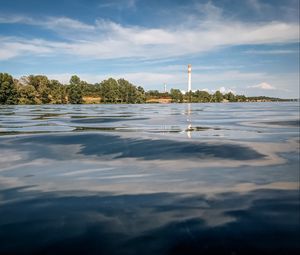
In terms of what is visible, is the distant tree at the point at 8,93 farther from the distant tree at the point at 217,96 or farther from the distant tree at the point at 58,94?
the distant tree at the point at 217,96

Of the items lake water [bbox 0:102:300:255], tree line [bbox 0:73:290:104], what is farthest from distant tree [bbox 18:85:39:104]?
lake water [bbox 0:102:300:255]

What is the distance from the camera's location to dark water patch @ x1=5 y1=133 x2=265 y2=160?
5.98 metres

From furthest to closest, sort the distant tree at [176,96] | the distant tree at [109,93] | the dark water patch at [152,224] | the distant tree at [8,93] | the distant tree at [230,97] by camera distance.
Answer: the distant tree at [230,97] < the distant tree at [176,96] < the distant tree at [109,93] < the distant tree at [8,93] < the dark water patch at [152,224]

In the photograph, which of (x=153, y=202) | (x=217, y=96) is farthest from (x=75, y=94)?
(x=153, y=202)

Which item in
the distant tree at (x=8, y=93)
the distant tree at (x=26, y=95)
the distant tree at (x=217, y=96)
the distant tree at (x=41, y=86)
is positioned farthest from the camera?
the distant tree at (x=217, y=96)

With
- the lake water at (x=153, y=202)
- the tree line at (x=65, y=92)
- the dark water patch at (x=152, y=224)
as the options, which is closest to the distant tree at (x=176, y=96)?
the tree line at (x=65, y=92)

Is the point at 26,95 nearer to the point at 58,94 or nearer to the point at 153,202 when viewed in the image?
the point at 58,94

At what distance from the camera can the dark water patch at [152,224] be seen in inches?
87.9

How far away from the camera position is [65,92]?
11669cm

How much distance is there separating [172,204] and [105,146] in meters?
4.39

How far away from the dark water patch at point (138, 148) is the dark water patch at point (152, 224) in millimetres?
2488

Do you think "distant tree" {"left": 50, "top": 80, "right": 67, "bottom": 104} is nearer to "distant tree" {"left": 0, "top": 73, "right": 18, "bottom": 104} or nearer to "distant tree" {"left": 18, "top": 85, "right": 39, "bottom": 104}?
→ "distant tree" {"left": 18, "top": 85, "right": 39, "bottom": 104}

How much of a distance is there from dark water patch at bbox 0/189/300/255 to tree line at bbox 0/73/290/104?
106 metres

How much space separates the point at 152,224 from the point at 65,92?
119074 millimetres
